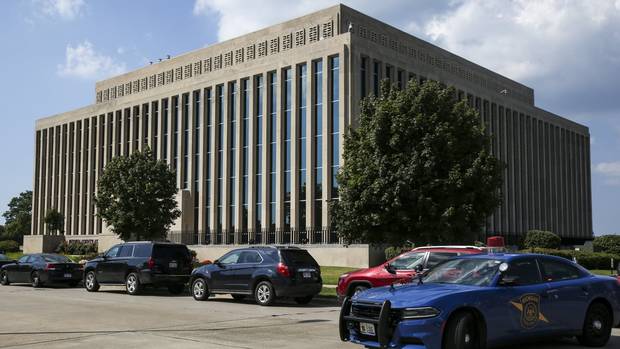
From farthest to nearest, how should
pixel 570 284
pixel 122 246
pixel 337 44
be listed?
pixel 337 44 → pixel 122 246 → pixel 570 284

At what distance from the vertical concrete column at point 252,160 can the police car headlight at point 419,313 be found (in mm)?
36207

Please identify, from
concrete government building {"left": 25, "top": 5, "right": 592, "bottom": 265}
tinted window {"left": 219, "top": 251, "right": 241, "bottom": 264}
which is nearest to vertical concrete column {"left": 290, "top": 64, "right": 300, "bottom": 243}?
concrete government building {"left": 25, "top": 5, "right": 592, "bottom": 265}

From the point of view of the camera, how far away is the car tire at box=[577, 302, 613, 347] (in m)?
10.3

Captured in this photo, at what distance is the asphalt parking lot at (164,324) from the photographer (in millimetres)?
10609

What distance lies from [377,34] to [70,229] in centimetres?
3583

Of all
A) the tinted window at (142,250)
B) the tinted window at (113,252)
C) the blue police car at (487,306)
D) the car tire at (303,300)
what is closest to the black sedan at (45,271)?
the tinted window at (113,252)

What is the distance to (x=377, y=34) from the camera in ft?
151

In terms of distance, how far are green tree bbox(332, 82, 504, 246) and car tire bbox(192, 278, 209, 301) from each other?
6.21m

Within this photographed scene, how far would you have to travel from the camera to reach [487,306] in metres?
8.84

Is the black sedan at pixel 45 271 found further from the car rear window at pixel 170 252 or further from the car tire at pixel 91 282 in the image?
the car rear window at pixel 170 252

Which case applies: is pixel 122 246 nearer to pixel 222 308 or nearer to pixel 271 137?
pixel 222 308

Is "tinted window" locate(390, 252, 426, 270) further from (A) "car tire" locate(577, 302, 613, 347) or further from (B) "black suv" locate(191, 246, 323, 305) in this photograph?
(A) "car tire" locate(577, 302, 613, 347)

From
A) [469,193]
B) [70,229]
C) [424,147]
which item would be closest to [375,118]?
[424,147]

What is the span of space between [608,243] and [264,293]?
31.5 meters
